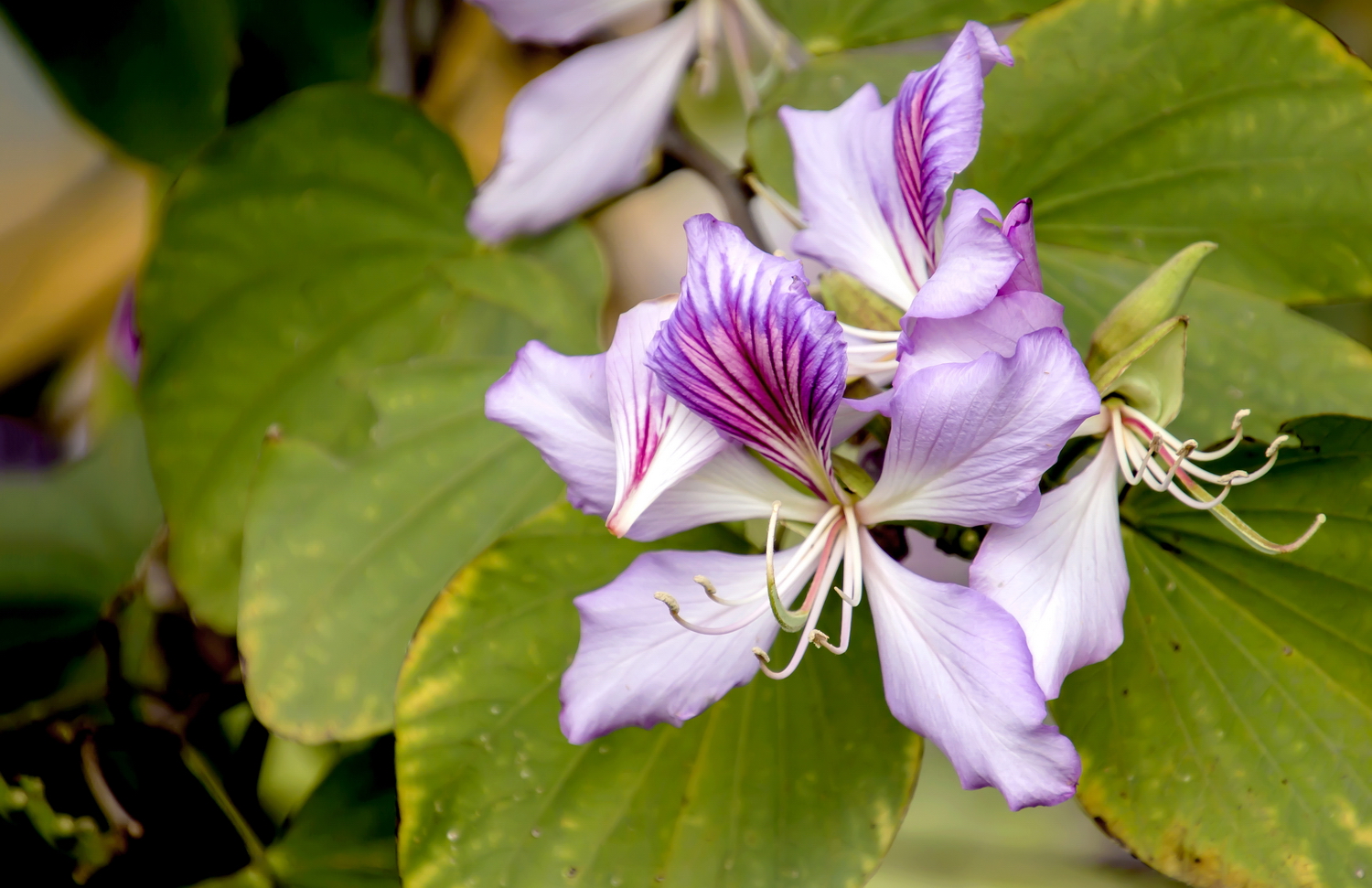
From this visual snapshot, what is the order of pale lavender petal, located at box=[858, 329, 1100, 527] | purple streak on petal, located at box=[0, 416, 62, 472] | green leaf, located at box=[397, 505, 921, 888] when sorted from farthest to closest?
purple streak on petal, located at box=[0, 416, 62, 472]
green leaf, located at box=[397, 505, 921, 888]
pale lavender petal, located at box=[858, 329, 1100, 527]

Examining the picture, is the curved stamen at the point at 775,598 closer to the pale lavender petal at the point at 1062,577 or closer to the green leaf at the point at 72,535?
the pale lavender petal at the point at 1062,577

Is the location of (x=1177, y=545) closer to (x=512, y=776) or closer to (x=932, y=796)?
(x=512, y=776)

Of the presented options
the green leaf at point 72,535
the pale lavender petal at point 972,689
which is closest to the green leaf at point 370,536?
the pale lavender petal at point 972,689

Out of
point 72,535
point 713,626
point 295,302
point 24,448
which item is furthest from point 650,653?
point 24,448

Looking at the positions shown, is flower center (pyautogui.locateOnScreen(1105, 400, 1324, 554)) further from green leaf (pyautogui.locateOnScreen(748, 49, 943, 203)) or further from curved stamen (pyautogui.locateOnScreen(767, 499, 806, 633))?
green leaf (pyautogui.locateOnScreen(748, 49, 943, 203))

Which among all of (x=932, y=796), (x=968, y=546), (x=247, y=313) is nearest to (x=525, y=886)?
(x=968, y=546)

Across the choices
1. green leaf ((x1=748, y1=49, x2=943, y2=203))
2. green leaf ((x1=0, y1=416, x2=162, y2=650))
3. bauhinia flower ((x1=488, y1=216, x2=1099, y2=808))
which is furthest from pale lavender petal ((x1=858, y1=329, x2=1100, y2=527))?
green leaf ((x1=0, y1=416, x2=162, y2=650))
